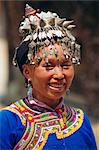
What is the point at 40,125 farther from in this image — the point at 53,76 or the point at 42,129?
the point at 53,76

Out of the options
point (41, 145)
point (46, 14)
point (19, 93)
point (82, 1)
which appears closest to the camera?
point (41, 145)

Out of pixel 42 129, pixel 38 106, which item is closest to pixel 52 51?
pixel 38 106

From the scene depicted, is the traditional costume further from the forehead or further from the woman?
the forehead

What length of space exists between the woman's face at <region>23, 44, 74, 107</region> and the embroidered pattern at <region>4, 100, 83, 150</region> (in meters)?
0.11

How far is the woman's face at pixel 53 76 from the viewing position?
8.93 ft

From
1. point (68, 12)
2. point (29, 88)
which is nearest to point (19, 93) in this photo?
point (68, 12)

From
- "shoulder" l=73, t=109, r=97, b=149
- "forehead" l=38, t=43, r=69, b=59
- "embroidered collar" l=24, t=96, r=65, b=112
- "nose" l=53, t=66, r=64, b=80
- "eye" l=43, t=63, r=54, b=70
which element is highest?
"forehead" l=38, t=43, r=69, b=59

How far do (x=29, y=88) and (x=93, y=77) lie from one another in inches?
202

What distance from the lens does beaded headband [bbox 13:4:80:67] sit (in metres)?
2.79

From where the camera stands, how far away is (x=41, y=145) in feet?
8.81

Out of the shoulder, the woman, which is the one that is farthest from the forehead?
the shoulder

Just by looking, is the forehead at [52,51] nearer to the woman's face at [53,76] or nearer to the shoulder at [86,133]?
the woman's face at [53,76]

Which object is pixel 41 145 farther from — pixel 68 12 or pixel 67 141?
pixel 68 12

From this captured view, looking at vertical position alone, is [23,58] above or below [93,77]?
above
